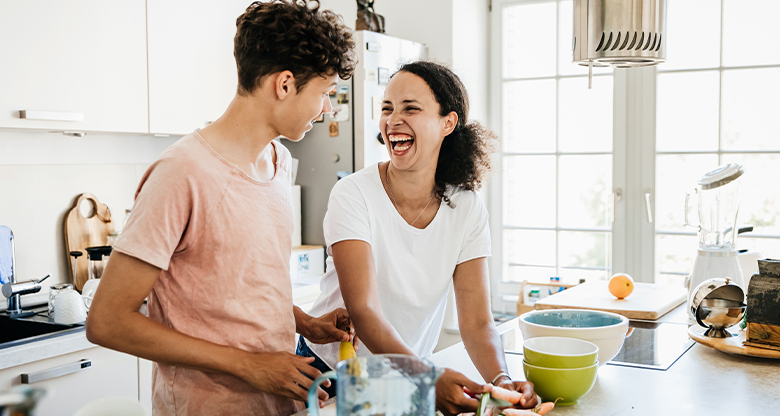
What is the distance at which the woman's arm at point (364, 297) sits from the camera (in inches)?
49.4

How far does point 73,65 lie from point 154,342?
1512 millimetres

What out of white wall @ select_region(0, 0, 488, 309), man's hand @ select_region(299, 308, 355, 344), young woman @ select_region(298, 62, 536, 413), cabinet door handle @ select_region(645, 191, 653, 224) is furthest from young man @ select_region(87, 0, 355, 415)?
cabinet door handle @ select_region(645, 191, 653, 224)

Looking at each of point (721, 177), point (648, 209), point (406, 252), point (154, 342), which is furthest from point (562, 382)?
point (648, 209)

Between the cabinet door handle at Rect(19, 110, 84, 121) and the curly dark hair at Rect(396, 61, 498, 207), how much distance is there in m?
1.18

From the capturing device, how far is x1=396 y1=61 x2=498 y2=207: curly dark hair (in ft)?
5.13

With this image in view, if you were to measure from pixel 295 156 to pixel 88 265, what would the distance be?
1.16 m

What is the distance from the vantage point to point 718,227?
1745mm

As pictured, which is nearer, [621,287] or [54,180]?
[621,287]

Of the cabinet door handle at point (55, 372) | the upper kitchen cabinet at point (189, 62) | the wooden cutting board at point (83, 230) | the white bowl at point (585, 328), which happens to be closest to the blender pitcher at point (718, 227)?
the white bowl at point (585, 328)

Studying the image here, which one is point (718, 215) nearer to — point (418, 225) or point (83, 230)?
point (418, 225)

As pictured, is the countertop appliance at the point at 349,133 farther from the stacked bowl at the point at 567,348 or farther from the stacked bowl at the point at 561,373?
the stacked bowl at the point at 561,373

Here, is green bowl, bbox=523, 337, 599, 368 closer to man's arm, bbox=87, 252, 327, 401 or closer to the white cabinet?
man's arm, bbox=87, 252, 327, 401

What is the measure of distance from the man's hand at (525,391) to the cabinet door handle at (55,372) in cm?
140

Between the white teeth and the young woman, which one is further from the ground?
the white teeth
